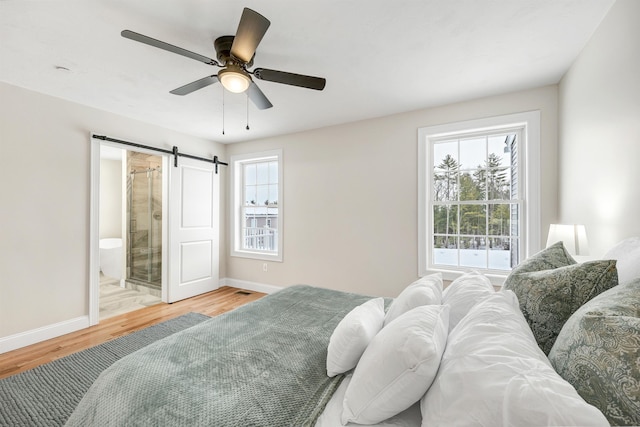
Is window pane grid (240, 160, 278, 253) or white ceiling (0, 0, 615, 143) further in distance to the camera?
window pane grid (240, 160, 278, 253)

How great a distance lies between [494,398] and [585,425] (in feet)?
0.50

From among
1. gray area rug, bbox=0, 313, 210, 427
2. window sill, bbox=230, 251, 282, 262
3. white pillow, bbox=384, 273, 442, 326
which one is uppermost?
white pillow, bbox=384, 273, 442, 326

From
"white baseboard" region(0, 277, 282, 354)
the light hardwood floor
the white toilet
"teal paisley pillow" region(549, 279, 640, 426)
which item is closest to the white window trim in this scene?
"teal paisley pillow" region(549, 279, 640, 426)

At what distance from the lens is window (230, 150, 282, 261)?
4543mm


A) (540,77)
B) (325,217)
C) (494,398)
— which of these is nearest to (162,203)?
(325,217)

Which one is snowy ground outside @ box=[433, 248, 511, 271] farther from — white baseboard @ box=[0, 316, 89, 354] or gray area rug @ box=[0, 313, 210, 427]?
white baseboard @ box=[0, 316, 89, 354]

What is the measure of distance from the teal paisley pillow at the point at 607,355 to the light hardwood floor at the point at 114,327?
3.63 m

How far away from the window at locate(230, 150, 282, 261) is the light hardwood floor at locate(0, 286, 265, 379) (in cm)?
76

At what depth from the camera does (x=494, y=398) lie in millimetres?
628

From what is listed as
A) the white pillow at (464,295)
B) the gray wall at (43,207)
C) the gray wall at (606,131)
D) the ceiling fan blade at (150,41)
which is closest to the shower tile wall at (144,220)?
the gray wall at (43,207)

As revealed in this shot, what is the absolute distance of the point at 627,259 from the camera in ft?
3.90

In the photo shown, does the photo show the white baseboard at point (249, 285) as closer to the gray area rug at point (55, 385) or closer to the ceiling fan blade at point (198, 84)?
the gray area rug at point (55, 385)

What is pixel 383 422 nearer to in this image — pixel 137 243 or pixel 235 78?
pixel 235 78

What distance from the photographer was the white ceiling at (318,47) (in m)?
1.74
